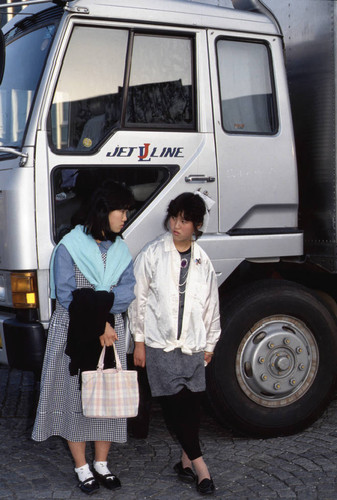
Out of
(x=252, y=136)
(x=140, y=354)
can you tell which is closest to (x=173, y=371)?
(x=140, y=354)

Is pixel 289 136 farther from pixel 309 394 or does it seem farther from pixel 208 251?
pixel 309 394

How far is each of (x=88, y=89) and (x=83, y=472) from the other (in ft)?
6.92

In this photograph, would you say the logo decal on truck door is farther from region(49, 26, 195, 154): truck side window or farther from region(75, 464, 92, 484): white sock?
region(75, 464, 92, 484): white sock

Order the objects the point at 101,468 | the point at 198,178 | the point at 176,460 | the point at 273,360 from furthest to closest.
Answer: the point at 273,360 → the point at 198,178 → the point at 176,460 → the point at 101,468

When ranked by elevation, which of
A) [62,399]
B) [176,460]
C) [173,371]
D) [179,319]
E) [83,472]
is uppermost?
[179,319]

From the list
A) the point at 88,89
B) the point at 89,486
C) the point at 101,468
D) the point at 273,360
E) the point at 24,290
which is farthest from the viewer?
the point at 273,360

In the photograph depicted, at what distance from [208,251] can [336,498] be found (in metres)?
1.59

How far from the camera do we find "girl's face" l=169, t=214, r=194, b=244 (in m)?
4.21

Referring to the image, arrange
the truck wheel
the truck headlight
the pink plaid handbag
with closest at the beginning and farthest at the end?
1. the pink plaid handbag
2. the truck headlight
3. the truck wheel

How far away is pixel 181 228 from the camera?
4215 mm

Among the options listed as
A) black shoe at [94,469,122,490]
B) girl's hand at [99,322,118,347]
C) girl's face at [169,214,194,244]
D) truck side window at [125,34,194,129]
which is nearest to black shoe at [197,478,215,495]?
black shoe at [94,469,122,490]

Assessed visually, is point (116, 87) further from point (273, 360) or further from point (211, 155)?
point (273, 360)

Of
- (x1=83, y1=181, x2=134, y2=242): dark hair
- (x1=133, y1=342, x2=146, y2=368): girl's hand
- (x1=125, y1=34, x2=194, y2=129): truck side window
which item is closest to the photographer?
(x1=83, y1=181, x2=134, y2=242): dark hair

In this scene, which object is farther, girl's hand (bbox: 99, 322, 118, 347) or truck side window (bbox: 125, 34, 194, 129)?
truck side window (bbox: 125, 34, 194, 129)
